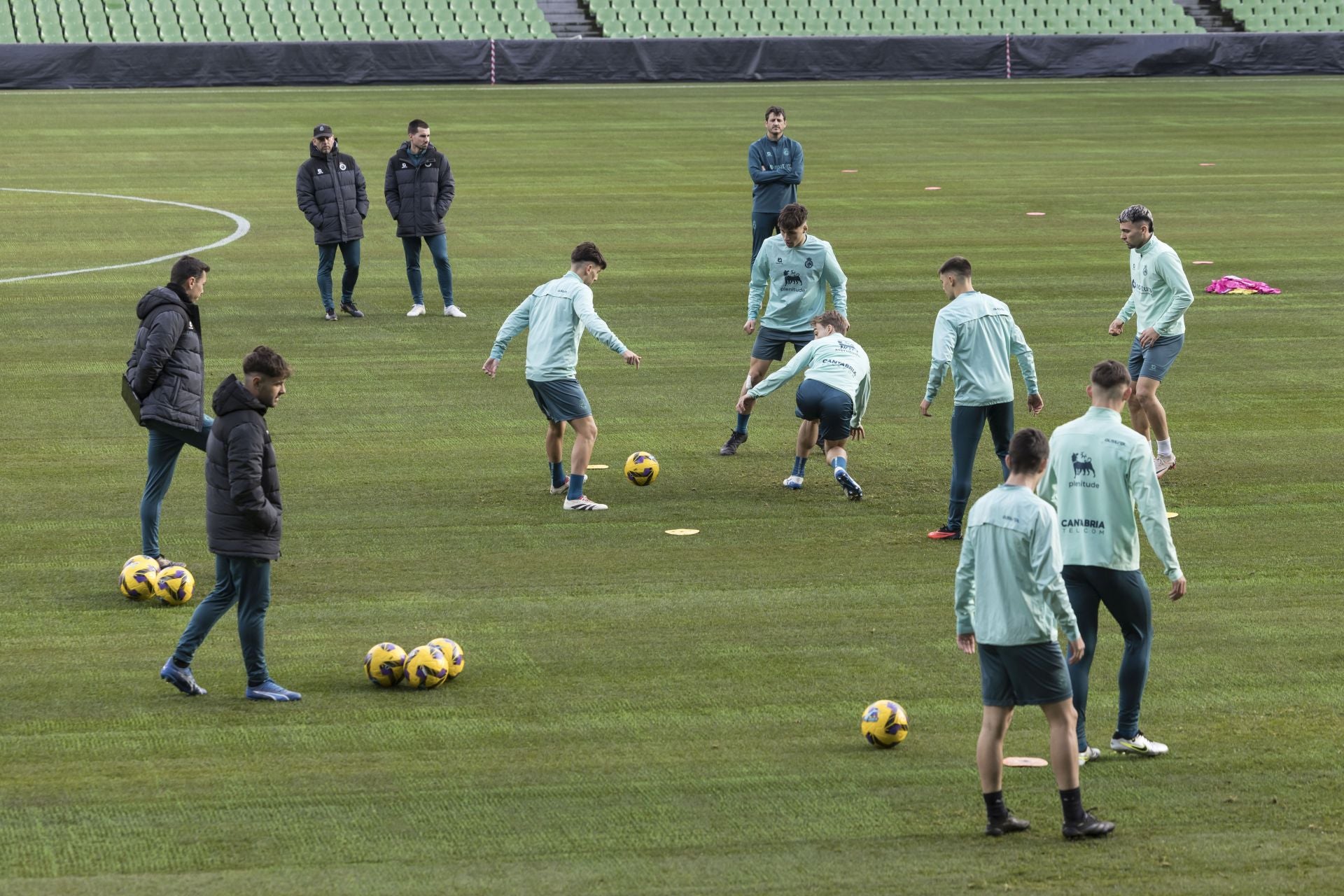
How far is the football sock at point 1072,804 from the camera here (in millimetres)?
8242

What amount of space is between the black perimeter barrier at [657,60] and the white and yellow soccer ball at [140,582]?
40.3m

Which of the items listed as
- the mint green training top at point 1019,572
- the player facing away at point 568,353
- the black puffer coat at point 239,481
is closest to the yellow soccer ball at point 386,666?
the black puffer coat at point 239,481

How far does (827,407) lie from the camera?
14.5 m

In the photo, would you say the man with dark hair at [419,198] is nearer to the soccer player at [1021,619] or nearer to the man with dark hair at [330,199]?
the man with dark hair at [330,199]

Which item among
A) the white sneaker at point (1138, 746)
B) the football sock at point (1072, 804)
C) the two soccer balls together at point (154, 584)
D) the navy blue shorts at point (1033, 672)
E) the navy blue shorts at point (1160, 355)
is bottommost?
the white sneaker at point (1138, 746)

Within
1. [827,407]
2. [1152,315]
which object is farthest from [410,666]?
[1152,315]

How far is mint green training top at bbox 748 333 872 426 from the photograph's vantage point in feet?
47.7

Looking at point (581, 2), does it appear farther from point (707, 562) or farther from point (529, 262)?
point (707, 562)

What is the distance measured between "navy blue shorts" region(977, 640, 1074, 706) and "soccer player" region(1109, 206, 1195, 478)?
23.3 feet

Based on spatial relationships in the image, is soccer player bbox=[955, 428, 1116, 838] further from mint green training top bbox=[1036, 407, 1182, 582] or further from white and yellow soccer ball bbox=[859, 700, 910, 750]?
white and yellow soccer ball bbox=[859, 700, 910, 750]

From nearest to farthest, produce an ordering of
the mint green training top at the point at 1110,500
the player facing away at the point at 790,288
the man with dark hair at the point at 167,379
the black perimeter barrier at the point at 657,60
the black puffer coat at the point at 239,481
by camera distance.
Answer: the mint green training top at the point at 1110,500, the black puffer coat at the point at 239,481, the man with dark hair at the point at 167,379, the player facing away at the point at 790,288, the black perimeter barrier at the point at 657,60

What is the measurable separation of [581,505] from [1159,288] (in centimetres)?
503

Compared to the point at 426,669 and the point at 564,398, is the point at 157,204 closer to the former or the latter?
the point at 564,398

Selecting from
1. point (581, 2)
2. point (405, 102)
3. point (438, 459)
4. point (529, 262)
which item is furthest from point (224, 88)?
point (438, 459)
